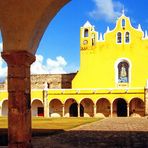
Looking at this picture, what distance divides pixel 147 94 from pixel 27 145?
31.9m

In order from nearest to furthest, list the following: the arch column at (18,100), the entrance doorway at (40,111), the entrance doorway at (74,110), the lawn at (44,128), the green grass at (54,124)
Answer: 1. the arch column at (18,100)
2. the lawn at (44,128)
3. the green grass at (54,124)
4. the entrance doorway at (74,110)
5. the entrance doorway at (40,111)

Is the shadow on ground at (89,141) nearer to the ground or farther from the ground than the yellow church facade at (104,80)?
nearer to the ground

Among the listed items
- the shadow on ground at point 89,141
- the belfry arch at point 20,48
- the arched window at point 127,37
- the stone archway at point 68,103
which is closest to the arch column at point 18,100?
the belfry arch at point 20,48

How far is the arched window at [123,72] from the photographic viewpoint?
139 ft

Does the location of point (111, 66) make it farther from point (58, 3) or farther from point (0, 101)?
point (58, 3)

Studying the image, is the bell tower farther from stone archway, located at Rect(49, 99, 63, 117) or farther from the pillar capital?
the pillar capital

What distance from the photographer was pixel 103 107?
136ft

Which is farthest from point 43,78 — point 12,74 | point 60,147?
point 12,74

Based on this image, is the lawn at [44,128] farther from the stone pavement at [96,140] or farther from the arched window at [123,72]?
the arched window at [123,72]

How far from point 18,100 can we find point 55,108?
114 feet

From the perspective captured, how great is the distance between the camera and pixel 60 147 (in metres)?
11.6

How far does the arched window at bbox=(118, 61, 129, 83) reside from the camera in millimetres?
42281

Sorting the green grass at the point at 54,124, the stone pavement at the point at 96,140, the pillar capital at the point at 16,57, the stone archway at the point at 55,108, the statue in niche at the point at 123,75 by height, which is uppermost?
the statue in niche at the point at 123,75

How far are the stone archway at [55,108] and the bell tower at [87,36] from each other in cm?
671
